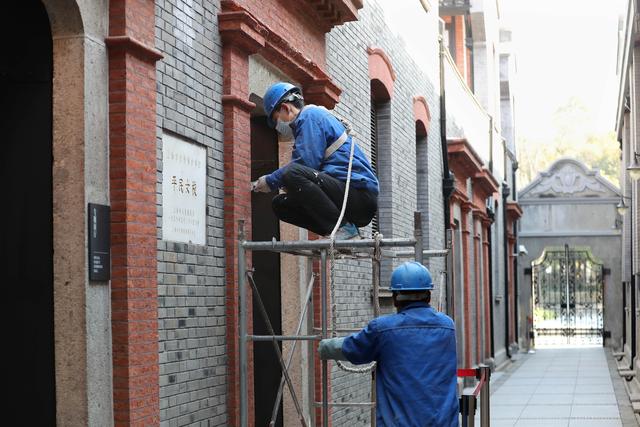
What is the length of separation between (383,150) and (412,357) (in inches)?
344

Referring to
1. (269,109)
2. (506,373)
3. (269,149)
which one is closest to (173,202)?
(269,109)

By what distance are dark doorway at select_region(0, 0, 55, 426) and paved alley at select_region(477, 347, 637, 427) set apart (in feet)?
33.8

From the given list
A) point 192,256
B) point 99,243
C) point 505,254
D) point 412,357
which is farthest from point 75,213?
point 505,254

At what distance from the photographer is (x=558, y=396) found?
20016 millimetres

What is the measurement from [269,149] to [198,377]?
10.5ft

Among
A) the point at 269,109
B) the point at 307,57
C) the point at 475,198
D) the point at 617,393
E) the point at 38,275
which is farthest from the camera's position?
the point at 475,198

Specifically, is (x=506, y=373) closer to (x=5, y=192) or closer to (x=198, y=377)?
(x=198, y=377)

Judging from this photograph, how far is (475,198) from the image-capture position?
25.8 metres

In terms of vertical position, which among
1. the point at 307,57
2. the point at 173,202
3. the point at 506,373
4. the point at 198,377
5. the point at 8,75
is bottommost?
the point at 506,373

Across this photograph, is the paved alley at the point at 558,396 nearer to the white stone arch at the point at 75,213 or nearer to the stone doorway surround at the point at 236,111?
the stone doorway surround at the point at 236,111

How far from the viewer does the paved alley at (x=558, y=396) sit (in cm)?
1616

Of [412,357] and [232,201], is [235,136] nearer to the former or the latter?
[232,201]

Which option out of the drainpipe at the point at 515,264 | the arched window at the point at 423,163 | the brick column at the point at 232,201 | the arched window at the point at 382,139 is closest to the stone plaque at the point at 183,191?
the brick column at the point at 232,201

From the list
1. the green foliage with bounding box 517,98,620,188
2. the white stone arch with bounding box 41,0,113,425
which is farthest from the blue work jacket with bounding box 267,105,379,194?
the green foliage with bounding box 517,98,620,188
